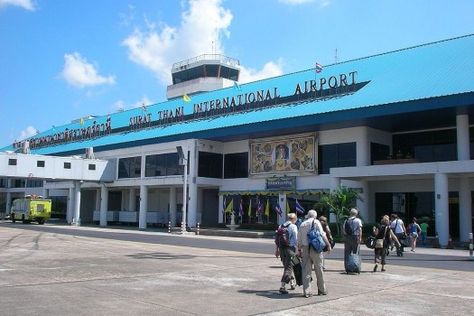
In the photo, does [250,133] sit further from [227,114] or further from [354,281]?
[354,281]

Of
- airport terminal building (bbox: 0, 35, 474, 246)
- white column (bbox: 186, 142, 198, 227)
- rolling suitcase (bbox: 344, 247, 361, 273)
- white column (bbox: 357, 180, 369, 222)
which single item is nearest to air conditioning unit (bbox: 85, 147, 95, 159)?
airport terminal building (bbox: 0, 35, 474, 246)

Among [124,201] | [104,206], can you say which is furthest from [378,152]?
[124,201]

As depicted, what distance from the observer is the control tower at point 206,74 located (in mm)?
72875

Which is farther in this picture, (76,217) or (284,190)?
(76,217)

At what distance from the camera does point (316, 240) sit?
11172 millimetres

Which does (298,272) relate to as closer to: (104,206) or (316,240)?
(316,240)

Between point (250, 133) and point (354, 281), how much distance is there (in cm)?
3036

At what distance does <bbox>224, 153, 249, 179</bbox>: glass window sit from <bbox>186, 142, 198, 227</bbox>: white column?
3566 mm

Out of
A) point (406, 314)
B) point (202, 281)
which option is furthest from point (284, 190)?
point (406, 314)

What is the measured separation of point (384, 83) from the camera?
37.7m

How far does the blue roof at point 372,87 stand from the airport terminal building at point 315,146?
0.13 m

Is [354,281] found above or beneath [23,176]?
beneath

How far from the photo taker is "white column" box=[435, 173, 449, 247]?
30656mm

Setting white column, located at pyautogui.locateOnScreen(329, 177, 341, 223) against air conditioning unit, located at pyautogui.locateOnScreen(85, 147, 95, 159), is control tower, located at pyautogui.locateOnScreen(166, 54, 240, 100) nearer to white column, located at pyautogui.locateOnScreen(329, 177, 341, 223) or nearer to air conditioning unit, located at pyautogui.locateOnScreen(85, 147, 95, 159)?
air conditioning unit, located at pyautogui.locateOnScreen(85, 147, 95, 159)
